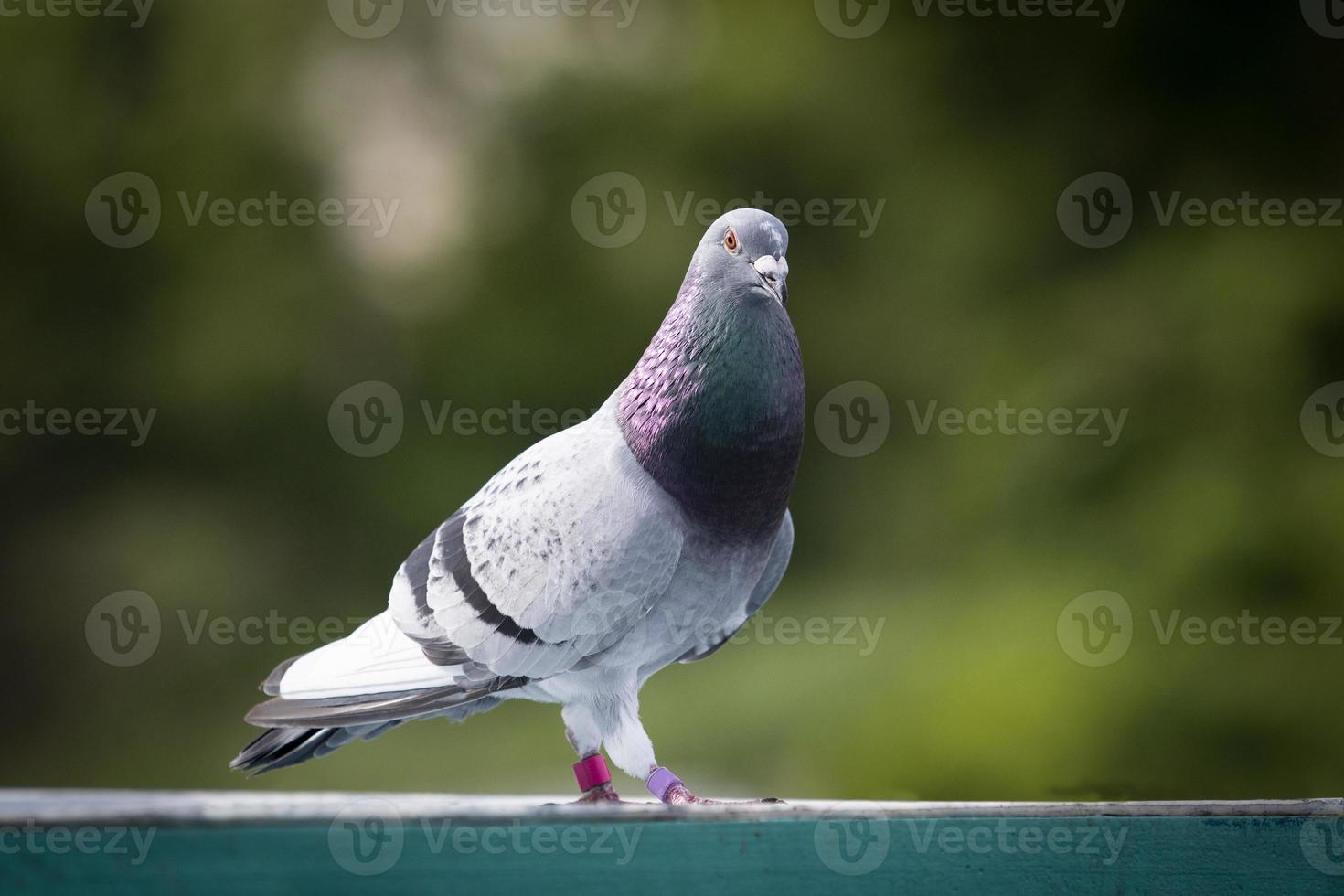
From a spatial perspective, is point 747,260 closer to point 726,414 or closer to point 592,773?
point 726,414

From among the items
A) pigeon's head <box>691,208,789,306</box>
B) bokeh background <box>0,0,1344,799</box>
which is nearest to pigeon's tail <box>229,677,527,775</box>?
pigeon's head <box>691,208,789,306</box>

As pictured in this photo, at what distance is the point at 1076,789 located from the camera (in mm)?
3879

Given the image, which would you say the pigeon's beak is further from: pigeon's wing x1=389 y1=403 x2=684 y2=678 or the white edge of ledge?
the white edge of ledge

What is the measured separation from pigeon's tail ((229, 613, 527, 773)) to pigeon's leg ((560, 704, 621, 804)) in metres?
0.12

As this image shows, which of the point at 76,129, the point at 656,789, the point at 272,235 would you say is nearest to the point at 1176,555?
the point at 656,789

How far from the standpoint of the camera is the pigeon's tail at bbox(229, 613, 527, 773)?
75.0 inches

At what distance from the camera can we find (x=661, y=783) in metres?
1.91

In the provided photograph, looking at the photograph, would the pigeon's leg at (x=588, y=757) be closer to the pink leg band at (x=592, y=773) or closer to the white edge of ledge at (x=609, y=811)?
the pink leg band at (x=592, y=773)

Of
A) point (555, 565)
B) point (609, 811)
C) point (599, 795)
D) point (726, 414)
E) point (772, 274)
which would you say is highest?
point (772, 274)

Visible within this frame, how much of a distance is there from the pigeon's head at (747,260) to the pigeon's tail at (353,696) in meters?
0.72

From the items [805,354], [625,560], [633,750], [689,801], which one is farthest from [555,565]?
[805,354]

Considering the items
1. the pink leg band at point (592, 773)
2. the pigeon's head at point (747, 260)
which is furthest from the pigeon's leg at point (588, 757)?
the pigeon's head at point (747, 260)

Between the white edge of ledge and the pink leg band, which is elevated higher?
the white edge of ledge

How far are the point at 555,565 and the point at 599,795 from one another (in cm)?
38
